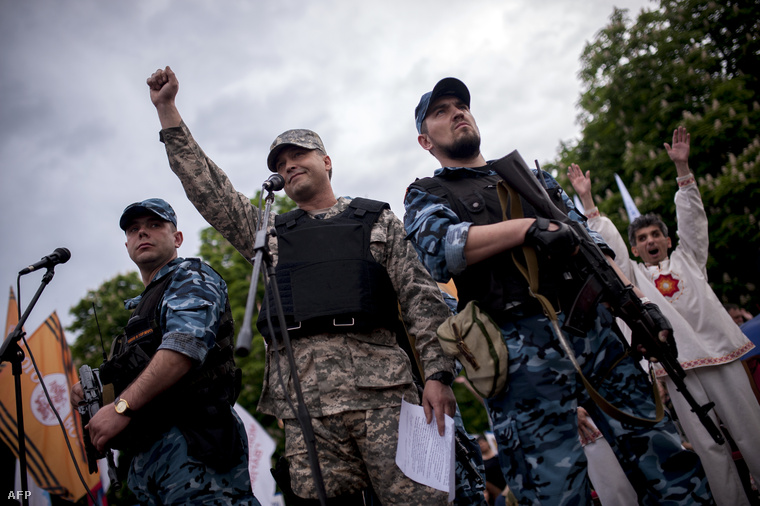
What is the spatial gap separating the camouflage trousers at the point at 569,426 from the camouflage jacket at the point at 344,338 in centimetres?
65

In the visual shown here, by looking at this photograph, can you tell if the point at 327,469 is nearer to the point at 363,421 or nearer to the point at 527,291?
the point at 363,421

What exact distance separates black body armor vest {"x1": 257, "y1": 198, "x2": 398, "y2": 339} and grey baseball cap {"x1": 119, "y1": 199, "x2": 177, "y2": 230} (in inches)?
35.5

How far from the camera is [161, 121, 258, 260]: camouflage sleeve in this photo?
3.16m

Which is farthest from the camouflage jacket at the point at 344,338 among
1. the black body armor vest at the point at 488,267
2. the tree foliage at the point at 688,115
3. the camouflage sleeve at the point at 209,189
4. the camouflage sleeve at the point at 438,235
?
the tree foliage at the point at 688,115

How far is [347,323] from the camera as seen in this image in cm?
287

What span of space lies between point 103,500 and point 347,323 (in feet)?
23.1

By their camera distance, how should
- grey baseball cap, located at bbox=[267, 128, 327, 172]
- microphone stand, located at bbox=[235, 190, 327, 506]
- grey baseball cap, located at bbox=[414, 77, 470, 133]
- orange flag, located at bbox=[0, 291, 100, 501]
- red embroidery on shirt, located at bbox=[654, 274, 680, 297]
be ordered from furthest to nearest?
A: orange flag, located at bbox=[0, 291, 100, 501] < red embroidery on shirt, located at bbox=[654, 274, 680, 297] < grey baseball cap, located at bbox=[267, 128, 327, 172] < grey baseball cap, located at bbox=[414, 77, 470, 133] < microphone stand, located at bbox=[235, 190, 327, 506]

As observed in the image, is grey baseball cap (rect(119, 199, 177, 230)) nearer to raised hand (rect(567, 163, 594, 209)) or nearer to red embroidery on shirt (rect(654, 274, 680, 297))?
raised hand (rect(567, 163, 594, 209))

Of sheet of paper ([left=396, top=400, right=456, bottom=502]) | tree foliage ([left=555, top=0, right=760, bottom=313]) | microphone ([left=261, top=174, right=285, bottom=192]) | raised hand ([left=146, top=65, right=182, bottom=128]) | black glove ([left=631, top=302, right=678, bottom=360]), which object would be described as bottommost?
sheet of paper ([left=396, top=400, right=456, bottom=502])

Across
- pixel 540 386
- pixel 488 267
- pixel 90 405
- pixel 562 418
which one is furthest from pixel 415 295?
pixel 90 405

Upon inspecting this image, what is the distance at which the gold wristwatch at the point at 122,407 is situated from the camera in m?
2.73

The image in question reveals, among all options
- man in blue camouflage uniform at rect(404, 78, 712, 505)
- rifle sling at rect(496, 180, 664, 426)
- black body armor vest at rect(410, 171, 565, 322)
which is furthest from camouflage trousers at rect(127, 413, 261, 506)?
rifle sling at rect(496, 180, 664, 426)

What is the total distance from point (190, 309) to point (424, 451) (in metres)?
1.49

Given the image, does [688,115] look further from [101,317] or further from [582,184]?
[101,317]
